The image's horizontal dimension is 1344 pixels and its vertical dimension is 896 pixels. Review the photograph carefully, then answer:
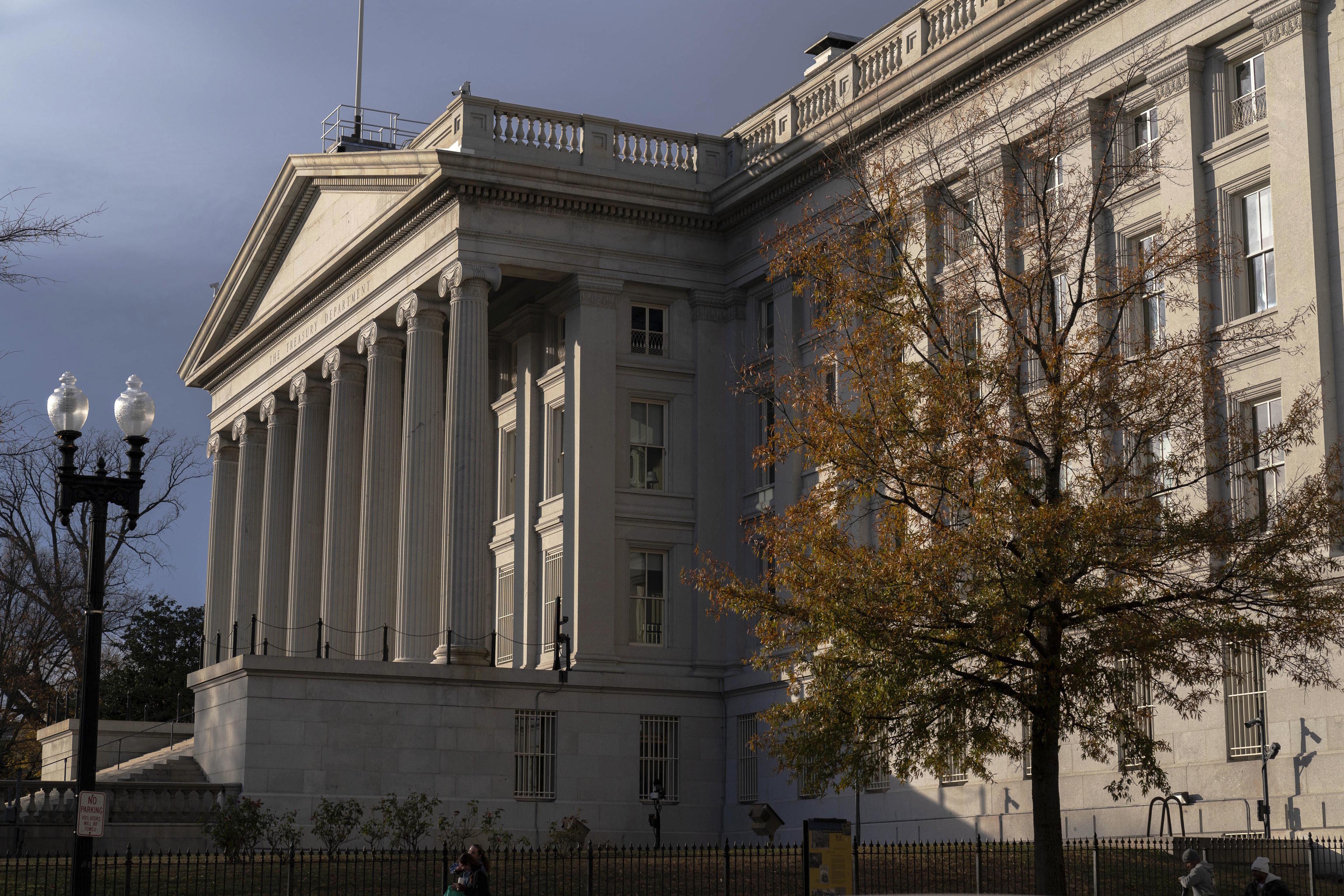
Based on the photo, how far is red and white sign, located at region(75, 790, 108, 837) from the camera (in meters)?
17.9

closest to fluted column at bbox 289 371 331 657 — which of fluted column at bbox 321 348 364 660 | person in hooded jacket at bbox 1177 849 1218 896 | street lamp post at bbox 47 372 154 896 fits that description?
fluted column at bbox 321 348 364 660

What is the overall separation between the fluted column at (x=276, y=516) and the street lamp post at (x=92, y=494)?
3673cm

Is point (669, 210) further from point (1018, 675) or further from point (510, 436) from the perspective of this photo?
point (1018, 675)

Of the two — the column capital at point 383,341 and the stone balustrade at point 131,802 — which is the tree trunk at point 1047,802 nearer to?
the stone balustrade at point 131,802

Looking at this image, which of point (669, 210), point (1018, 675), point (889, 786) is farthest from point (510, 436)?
point (1018, 675)

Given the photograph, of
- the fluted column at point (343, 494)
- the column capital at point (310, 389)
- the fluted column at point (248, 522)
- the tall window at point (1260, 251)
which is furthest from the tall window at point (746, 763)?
the fluted column at point (248, 522)

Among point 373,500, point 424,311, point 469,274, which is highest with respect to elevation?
point 469,274

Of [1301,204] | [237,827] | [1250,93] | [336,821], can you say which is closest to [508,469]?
[336,821]

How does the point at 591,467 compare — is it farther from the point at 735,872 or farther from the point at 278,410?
the point at 735,872

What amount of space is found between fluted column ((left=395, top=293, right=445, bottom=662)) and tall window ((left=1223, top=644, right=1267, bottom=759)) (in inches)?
862

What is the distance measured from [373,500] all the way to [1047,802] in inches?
1207

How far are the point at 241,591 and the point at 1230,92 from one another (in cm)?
3924

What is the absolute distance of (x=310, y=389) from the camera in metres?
55.5

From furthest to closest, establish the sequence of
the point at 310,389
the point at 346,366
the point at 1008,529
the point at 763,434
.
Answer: the point at 310,389, the point at 346,366, the point at 763,434, the point at 1008,529
